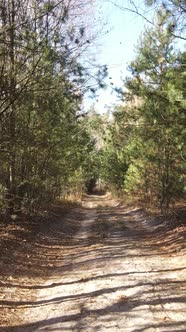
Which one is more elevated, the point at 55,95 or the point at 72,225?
the point at 55,95

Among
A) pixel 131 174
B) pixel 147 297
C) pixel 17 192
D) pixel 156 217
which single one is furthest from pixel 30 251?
pixel 131 174

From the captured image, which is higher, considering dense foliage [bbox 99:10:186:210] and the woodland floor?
dense foliage [bbox 99:10:186:210]

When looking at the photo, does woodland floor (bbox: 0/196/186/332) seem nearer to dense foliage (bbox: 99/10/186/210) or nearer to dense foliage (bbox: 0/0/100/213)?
dense foliage (bbox: 0/0/100/213)

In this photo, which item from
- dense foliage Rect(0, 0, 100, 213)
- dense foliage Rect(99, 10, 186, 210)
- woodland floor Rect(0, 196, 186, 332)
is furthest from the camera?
dense foliage Rect(99, 10, 186, 210)

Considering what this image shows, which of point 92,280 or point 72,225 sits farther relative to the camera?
point 72,225

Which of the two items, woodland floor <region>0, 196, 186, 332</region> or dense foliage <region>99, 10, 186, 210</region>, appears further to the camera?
dense foliage <region>99, 10, 186, 210</region>

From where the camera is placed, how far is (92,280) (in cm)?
909

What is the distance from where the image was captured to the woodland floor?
6609mm

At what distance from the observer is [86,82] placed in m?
11.9

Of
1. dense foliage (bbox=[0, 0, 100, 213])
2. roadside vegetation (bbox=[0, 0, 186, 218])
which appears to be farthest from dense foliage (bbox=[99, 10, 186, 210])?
dense foliage (bbox=[0, 0, 100, 213])

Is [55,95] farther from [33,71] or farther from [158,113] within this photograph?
[158,113]

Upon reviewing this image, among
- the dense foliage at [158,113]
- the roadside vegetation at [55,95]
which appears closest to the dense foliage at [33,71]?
the roadside vegetation at [55,95]

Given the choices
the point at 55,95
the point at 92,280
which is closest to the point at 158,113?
the point at 55,95

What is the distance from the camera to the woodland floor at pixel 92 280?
260 inches
